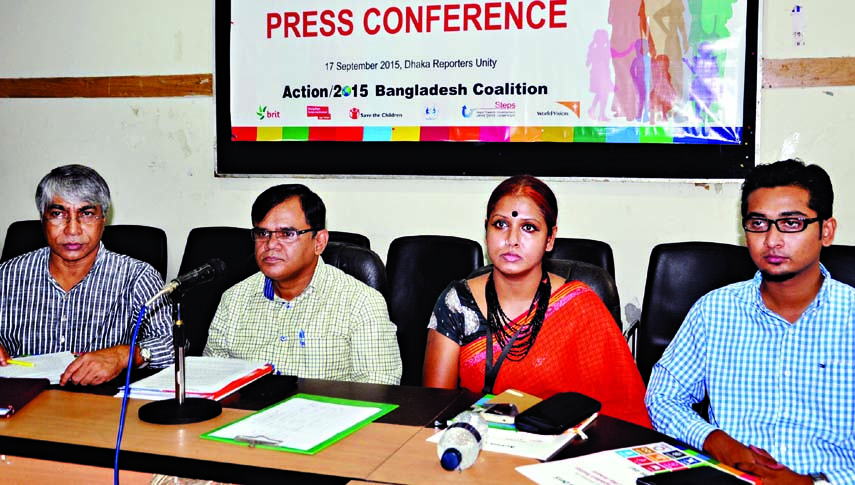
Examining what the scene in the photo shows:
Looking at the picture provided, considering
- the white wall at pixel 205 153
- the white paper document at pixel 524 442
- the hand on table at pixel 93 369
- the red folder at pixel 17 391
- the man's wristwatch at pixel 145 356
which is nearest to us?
the white paper document at pixel 524 442

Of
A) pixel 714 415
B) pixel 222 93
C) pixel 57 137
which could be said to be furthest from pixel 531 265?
pixel 57 137

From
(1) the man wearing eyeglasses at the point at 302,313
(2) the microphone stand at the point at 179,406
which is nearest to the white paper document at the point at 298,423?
(2) the microphone stand at the point at 179,406

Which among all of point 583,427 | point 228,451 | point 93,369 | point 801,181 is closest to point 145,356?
point 93,369

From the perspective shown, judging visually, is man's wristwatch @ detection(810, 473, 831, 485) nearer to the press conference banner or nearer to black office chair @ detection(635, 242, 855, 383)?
black office chair @ detection(635, 242, 855, 383)

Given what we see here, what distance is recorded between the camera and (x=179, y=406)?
1.99 m

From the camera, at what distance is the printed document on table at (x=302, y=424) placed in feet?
5.84

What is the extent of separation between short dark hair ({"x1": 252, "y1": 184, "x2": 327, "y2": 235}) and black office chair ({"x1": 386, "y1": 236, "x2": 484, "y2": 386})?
593mm

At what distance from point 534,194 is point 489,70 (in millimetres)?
1476

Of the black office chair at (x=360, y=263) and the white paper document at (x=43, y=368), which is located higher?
the black office chair at (x=360, y=263)

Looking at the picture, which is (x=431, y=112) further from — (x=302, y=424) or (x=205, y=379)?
(x=302, y=424)

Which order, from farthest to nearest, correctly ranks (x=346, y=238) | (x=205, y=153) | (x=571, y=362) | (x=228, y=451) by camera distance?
(x=205, y=153), (x=346, y=238), (x=571, y=362), (x=228, y=451)

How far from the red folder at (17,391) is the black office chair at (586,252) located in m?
1.76

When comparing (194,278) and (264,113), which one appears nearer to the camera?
(194,278)

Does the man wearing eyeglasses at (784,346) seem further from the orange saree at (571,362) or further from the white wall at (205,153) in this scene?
the white wall at (205,153)
